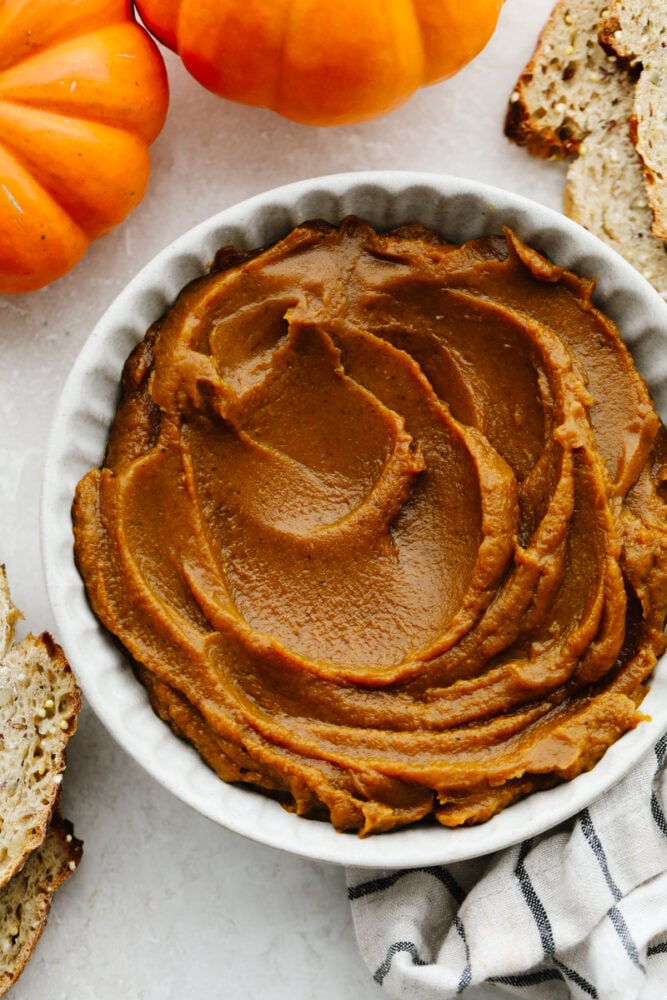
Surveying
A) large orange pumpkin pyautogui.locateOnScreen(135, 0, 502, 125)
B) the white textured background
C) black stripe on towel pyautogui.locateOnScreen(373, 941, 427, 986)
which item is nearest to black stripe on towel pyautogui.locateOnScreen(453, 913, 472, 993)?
black stripe on towel pyautogui.locateOnScreen(373, 941, 427, 986)

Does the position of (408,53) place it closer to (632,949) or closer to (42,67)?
(42,67)

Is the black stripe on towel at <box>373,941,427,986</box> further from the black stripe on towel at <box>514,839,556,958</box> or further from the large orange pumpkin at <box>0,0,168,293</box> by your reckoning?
the large orange pumpkin at <box>0,0,168,293</box>

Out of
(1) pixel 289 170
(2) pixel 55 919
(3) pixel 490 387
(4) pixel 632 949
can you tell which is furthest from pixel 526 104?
(2) pixel 55 919

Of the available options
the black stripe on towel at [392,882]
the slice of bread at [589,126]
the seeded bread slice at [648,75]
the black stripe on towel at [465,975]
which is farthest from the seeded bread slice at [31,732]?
the seeded bread slice at [648,75]

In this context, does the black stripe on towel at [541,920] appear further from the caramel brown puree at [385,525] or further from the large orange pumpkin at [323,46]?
the large orange pumpkin at [323,46]

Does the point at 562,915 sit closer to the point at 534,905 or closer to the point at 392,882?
the point at 534,905

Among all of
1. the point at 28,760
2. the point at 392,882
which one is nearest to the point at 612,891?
the point at 392,882
